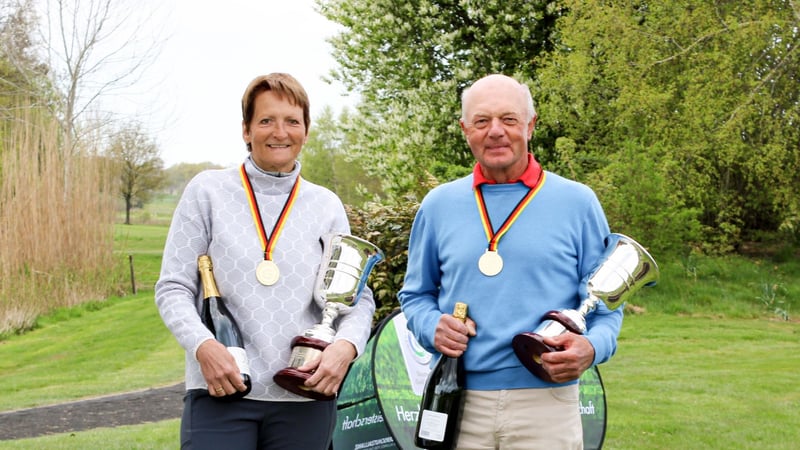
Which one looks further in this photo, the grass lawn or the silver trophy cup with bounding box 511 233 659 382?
the grass lawn

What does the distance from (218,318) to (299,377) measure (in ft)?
1.02

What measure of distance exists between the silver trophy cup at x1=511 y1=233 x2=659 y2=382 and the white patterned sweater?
1.74ft

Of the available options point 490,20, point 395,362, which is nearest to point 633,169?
point 490,20

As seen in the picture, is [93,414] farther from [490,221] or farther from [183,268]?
[490,221]

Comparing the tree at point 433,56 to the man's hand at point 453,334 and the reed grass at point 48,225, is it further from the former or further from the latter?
the man's hand at point 453,334

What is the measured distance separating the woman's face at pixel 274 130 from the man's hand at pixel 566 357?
999 mm

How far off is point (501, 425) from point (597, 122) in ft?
62.5

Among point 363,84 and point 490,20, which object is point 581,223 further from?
point 363,84

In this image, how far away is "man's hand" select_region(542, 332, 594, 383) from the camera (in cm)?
262

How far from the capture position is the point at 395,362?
5.30m

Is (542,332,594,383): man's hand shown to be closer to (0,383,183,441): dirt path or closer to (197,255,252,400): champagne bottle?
(197,255,252,400): champagne bottle

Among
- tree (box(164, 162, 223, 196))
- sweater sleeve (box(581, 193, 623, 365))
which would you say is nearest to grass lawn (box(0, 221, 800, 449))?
sweater sleeve (box(581, 193, 623, 365))

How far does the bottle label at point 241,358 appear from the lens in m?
2.54

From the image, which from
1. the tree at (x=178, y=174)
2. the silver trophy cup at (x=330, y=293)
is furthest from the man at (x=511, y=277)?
the tree at (x=178, y=174)
